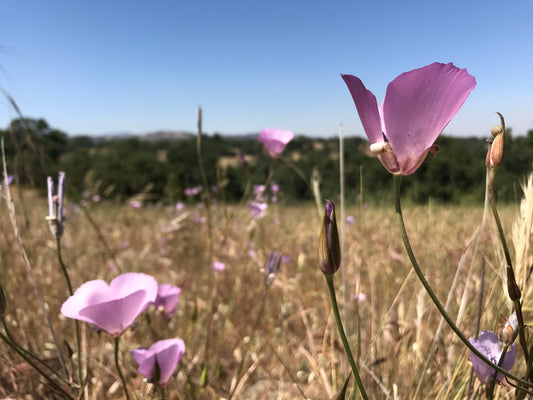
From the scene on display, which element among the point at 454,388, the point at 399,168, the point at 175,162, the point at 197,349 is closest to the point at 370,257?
the point at 197,349

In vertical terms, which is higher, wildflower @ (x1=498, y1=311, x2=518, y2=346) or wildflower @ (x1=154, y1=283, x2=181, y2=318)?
wildflower @ (x1=498, y1=311, x2=518, y2=346)

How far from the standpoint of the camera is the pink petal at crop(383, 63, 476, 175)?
0.36 metres

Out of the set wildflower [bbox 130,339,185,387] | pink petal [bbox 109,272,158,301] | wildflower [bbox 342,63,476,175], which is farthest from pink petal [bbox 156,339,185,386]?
wildflower [bbox 342,63,476,175]

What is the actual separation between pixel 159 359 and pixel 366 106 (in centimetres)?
50

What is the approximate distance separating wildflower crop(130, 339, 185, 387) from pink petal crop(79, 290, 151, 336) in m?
0.07

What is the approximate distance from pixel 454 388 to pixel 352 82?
644mm

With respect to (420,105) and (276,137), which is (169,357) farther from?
(276,137)

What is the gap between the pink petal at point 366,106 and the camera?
0.36 metres

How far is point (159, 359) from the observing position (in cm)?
65

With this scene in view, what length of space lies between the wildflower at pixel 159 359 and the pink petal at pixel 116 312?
0.07 m

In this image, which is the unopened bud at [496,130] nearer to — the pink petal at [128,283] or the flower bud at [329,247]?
the flower bud at [329,247]

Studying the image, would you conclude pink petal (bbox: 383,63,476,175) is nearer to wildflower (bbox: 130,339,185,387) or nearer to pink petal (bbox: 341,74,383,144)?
pink petal (bbox: 341,74,383,144)

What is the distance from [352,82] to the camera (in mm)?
355

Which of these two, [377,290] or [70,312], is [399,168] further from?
[377,290]
